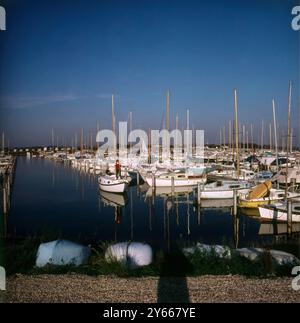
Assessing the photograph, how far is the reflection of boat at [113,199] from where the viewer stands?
86.6 ft

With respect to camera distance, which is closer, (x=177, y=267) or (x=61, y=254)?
(x=177, y=267)

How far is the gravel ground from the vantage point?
6.73 m

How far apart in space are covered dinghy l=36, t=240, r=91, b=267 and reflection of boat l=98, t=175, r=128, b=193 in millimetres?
18120

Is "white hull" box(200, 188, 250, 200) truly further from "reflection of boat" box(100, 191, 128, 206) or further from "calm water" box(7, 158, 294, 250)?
"reflection of boat" box(100, 191, 128, 206)

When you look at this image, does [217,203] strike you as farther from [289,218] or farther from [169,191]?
[289,218]

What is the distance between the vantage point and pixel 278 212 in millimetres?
17500

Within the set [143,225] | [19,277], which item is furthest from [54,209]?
[19,277]

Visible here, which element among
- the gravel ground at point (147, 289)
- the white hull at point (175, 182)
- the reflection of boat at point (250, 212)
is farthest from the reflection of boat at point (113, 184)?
the gravel ground at point (147, 289)

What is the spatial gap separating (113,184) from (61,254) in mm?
18933

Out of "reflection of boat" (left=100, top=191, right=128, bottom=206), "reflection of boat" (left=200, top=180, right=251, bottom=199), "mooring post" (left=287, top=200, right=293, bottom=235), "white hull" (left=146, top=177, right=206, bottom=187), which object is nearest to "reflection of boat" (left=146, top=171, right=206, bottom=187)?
"white hull" (left=146, top=177, right=206, bottom=187)

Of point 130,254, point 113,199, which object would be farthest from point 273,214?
point 113,199

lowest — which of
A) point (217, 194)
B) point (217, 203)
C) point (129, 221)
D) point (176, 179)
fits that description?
point (129, 221)

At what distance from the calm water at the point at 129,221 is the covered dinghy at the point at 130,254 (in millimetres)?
3271

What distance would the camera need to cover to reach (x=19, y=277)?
794cm
